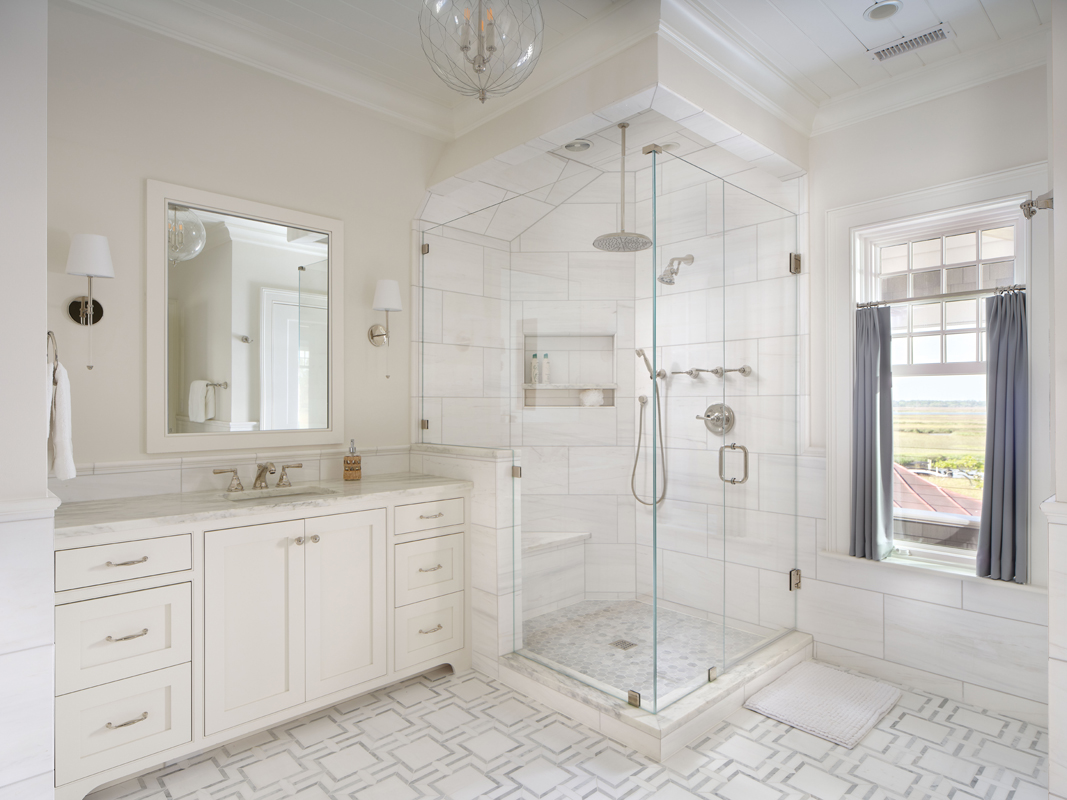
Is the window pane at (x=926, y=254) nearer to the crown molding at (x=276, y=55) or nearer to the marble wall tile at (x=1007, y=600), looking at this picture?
the marble wall tile at (x=1007, y=600)

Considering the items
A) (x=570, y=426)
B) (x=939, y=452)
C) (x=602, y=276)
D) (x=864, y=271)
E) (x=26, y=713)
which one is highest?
(x=864, y=271)

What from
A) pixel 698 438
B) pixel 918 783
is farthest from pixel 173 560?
pixel 918 783

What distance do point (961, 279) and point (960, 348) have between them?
0.95 feet

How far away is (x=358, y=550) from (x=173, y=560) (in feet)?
2.12

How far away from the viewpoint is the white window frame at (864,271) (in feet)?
7.55

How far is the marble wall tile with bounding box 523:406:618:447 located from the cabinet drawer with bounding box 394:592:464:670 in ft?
2.70

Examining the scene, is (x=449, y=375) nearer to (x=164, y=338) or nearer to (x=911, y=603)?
(x=164, y=338)

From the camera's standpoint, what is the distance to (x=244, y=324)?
101 inches

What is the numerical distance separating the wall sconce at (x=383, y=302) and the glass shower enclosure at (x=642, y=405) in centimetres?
34

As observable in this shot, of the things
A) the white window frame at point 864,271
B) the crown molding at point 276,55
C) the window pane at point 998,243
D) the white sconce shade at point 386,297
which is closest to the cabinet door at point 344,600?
the white sconce shade at point 386,297

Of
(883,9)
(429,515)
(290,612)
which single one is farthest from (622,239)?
(290,612)

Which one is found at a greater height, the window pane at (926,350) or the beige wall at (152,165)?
the beige wall at (152,165)

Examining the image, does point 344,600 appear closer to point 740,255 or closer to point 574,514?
point 574,514

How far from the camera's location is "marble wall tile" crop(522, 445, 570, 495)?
2.49 m
